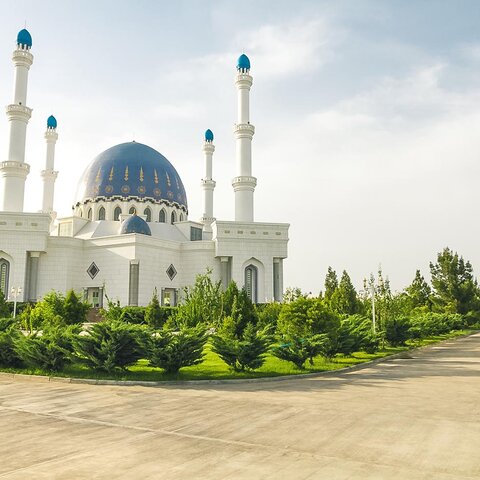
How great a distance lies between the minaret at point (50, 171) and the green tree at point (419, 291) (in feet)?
139

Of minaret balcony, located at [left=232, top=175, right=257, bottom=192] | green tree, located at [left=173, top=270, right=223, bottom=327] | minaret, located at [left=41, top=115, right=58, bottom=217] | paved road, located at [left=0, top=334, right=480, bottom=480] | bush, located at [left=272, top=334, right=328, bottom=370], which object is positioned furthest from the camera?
minaret, located at [left=41, top=115, right=58, bottom=217]

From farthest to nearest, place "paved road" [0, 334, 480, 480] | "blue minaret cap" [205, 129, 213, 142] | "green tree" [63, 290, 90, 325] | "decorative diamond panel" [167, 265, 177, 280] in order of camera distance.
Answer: "blue minaret cap" [205, 129, 213, 142]
"decorative diamond panel" [167, 265, 177, 280]
"green tree" [63, 290, 90, 325]
"paved road" [0, 334, 480, 480]

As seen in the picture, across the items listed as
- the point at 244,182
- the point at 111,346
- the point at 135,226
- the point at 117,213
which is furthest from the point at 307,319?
the point at 117,213

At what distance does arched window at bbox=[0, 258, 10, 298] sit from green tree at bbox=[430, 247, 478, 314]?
4169cm

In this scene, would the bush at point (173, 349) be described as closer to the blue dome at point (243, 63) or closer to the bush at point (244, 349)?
the bush at point (244, 349)

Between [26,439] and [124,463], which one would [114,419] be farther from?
[124,463]

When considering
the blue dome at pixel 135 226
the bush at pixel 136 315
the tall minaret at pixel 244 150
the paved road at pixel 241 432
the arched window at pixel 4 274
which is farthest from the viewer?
the blue dome at pixel 135 226

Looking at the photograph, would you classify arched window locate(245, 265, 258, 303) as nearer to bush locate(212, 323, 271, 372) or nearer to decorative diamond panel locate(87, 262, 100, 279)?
decorative diamond panel locate(87, 262, 100, 279)

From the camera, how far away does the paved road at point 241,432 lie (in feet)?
17.9

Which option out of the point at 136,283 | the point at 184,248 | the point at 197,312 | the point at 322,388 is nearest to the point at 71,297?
the point at 197,312

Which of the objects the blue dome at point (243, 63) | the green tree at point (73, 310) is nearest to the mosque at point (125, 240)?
the blue dome at point (243, 63)

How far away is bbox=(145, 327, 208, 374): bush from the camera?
1277 cm

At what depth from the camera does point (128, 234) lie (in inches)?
1668

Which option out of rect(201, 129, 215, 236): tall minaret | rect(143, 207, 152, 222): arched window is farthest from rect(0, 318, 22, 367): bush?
rect(201, 129, 215, 236): tall minaret
